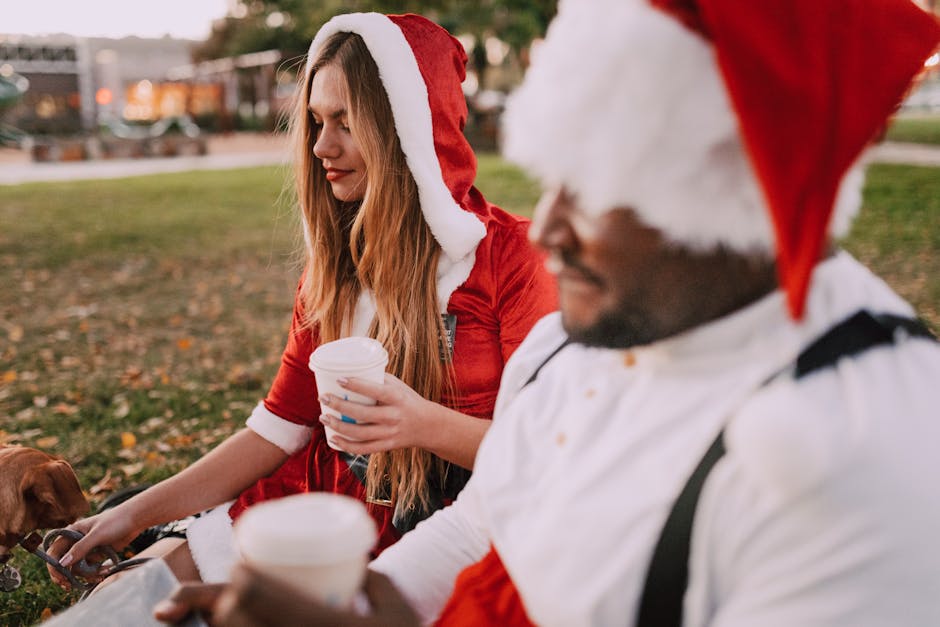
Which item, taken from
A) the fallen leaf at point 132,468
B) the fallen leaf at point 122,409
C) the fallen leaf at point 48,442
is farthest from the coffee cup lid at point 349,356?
the fallen leaf at point 122,409

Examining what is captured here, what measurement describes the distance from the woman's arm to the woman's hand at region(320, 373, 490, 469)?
23.0 inches

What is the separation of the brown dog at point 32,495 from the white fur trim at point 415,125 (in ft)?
4.56

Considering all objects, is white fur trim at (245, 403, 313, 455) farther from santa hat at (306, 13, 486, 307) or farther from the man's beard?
the man's beard

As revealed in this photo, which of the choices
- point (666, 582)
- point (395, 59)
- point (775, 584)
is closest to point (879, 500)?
point (775, 584)

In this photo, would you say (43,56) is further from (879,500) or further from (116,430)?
(879,500)

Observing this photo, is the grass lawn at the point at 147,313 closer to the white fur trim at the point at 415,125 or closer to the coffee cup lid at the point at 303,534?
the white fur trim at the point at 415,125

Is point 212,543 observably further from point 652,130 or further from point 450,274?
point 652,130

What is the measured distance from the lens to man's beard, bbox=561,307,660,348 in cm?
120

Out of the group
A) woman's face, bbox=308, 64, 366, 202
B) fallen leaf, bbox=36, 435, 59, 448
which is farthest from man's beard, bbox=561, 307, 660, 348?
fallen leaf, bbox=36, 435, 59, 448

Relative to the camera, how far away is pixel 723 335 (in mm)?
1147

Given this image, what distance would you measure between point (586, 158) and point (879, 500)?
0.61m

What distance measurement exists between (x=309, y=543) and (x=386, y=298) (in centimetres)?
139

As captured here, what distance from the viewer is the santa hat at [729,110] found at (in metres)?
0.98

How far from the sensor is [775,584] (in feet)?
3.46
